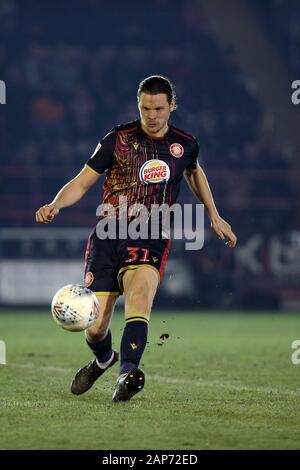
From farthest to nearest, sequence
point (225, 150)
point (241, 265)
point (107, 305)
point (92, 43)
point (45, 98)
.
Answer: point (92, 43) → point (45, 98) → point (225, 150) → point (241, 265) → point (107, 305)

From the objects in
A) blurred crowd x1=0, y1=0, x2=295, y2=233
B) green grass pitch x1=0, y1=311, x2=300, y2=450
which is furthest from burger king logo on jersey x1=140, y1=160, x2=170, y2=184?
blurred crowd x1=0, y1=0, x2=295, y2=233

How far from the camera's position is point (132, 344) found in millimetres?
5645

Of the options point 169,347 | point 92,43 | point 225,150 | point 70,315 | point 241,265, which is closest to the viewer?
point 70,315

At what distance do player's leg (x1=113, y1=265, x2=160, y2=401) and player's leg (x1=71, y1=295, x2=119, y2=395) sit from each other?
0.21 m

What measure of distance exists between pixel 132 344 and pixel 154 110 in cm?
145

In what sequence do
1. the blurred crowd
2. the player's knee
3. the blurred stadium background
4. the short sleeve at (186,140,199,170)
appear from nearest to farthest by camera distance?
the player's knee < the short sleeve at (186,140,199,170) < the blurred stadium background < the blurred crowd

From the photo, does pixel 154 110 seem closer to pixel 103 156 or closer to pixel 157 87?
pixel 157 87

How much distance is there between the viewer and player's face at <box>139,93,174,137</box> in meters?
5.85

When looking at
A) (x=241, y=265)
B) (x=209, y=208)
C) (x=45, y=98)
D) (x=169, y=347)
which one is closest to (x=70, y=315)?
(x=209, y=208)

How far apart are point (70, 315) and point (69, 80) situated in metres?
19.2

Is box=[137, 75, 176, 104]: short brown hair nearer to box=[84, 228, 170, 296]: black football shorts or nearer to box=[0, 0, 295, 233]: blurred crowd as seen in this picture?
box=[84, 228, 170, 296]: black football shorts

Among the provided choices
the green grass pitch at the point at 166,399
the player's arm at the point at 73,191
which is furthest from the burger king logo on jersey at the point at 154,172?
the green grass pitch at the point at 166,399

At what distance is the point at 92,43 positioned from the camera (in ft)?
84.8

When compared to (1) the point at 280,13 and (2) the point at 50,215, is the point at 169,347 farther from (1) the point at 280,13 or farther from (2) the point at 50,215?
(1) the point at 280,13
